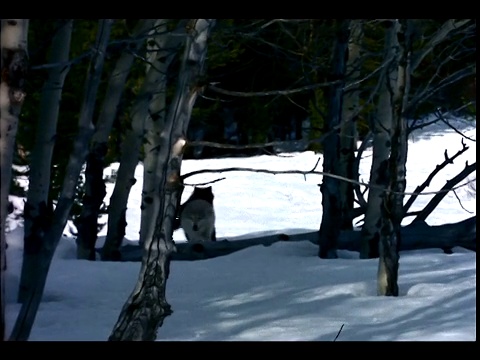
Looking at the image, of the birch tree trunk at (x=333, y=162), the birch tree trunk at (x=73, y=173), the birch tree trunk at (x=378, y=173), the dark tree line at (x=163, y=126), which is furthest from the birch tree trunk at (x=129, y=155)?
the birch tree trunk at (x=73, y=173)

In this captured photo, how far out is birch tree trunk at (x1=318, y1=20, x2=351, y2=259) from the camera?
1004 centimetres

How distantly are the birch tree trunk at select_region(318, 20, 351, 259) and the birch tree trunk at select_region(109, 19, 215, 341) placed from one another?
4.49 meters

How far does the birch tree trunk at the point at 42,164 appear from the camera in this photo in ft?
24.1

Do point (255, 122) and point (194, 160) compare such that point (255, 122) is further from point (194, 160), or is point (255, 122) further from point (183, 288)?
point (183, 288)

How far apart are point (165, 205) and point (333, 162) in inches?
201

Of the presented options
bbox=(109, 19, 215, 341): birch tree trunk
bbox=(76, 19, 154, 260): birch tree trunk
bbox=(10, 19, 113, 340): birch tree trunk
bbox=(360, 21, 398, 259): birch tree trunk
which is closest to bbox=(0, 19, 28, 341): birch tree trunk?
bbox=(10, 19, 113, 340): birch tree trunk

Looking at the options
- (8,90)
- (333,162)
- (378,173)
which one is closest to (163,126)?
(333,162)

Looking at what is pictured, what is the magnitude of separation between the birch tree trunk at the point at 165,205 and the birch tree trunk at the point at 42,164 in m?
1.90

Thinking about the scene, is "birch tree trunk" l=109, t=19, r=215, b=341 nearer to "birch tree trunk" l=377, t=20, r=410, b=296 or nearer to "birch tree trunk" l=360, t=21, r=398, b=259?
"birch tree trunk" l=377, t=20, r=410, b=296

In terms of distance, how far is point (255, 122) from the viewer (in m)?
27.9

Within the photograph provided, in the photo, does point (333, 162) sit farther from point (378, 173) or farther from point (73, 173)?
point (73, 173)

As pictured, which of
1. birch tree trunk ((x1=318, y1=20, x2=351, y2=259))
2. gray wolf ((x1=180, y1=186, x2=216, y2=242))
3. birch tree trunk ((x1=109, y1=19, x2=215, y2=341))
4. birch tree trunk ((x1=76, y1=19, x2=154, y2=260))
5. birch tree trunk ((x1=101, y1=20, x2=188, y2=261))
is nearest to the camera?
birch tree trunk ((x1=109, y1=19, x2=215, y2=341))
